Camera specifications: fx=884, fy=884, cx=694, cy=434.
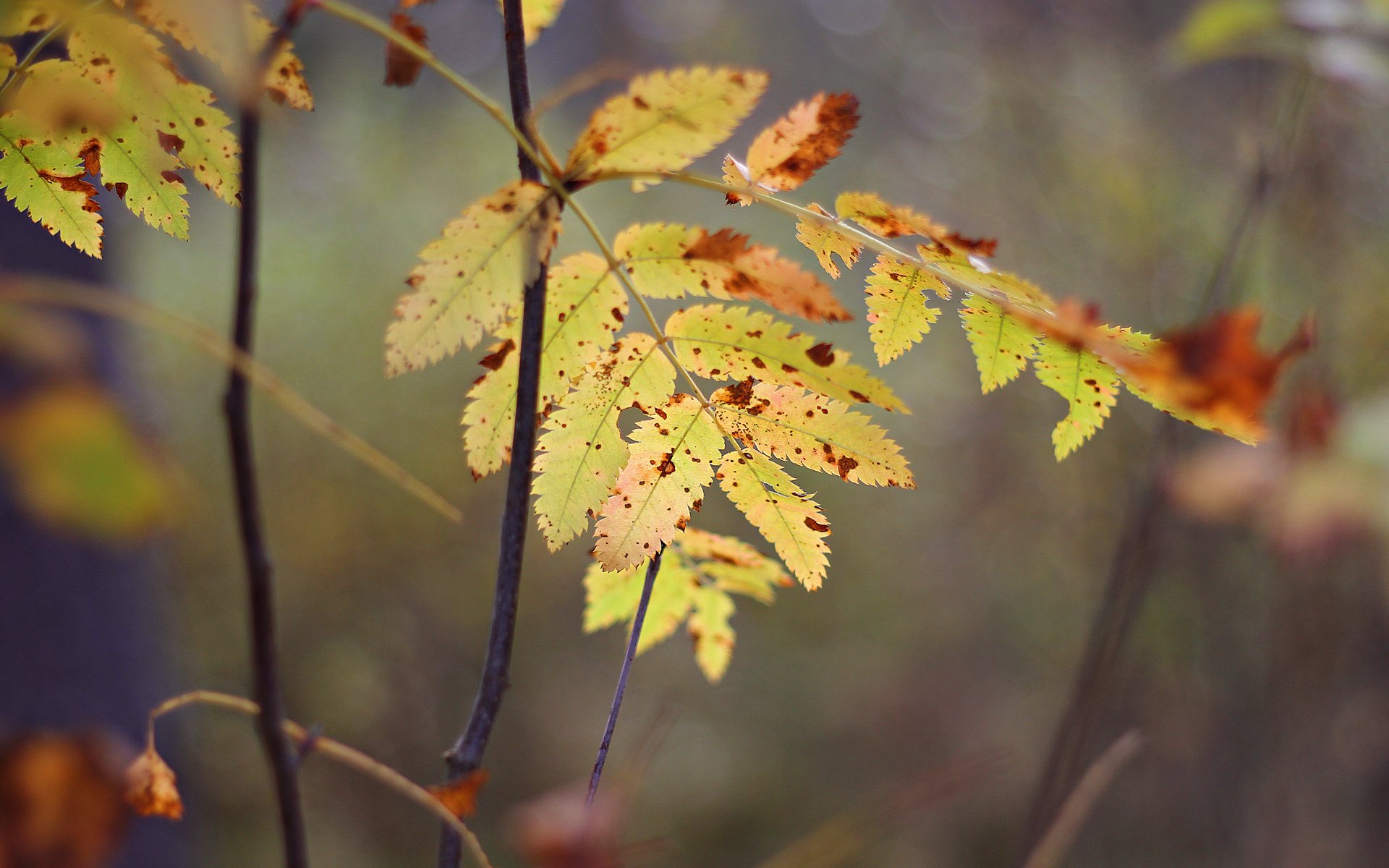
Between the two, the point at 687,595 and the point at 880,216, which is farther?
the point at 687,595

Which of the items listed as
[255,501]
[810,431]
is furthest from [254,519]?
[810,431]

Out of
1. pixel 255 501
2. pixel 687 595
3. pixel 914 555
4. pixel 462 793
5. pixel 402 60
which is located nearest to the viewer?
pixel 255 501

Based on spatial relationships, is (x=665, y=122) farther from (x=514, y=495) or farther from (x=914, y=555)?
(x=914, y=555)

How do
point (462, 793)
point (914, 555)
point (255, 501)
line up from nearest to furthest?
point (255, 501), point (462, 793), point (914, 555)

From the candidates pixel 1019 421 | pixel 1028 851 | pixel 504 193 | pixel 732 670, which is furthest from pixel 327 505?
pixel 504 193

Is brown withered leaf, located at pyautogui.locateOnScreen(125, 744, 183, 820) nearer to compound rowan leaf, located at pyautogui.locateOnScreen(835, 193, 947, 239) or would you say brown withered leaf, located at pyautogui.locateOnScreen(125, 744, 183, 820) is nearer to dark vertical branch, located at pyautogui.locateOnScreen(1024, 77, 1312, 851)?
compound rowan leaf, located at pyautogui.locateOnScreen(835, 193, 947, 239)

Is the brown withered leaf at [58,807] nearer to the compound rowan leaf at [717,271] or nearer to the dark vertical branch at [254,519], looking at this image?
the dark vertical branch at [254,519]
